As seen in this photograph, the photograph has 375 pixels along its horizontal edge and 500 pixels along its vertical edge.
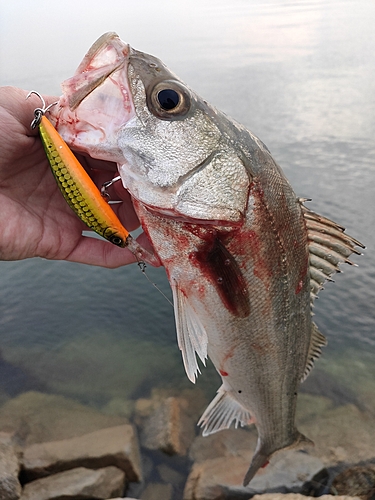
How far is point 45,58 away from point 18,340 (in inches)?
930

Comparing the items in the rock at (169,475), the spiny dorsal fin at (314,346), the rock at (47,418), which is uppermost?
the spiny dorsal fin at (314,346)

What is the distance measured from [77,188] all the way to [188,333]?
3.35 feet

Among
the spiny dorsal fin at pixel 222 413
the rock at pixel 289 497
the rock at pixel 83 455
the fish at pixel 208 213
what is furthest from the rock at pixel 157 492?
the fish at pixel 208 213

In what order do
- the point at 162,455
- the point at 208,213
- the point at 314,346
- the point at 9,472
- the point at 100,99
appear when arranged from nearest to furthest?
the point at 100,99
the point at 208,213
the point at 314,346
the point at 9,472
the point at 162,455

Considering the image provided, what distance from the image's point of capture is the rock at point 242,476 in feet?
15.9

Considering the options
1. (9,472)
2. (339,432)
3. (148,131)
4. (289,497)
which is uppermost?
(148,131)

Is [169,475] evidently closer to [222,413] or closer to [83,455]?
[83,455]

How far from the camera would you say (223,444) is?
5.61 m

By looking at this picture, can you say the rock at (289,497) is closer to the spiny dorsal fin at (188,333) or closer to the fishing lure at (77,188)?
the spiny dorsal fin at (188,333)

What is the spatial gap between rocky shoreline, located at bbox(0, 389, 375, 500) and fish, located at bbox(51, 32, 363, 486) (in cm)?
290

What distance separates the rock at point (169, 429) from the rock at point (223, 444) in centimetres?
14

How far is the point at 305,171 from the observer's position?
35.1 ft

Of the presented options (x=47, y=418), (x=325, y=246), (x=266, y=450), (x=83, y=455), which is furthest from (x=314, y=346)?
(x=47, y=418)

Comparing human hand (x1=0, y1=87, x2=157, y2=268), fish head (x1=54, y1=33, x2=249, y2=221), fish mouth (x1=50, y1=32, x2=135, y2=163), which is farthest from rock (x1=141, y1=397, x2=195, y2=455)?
fish mouth (x1=50, y1=32, x2=135, y2=163)
